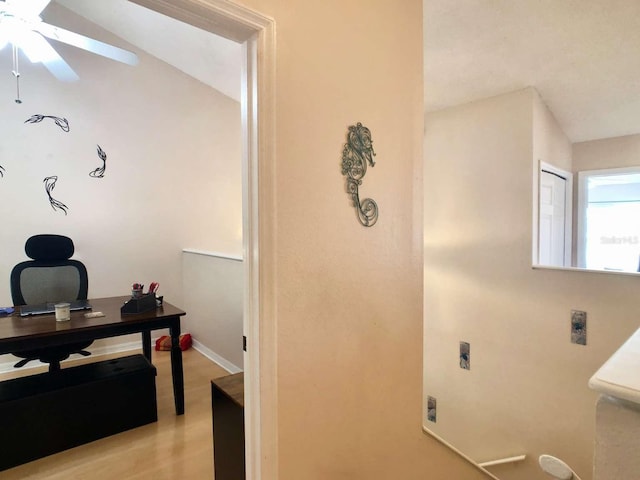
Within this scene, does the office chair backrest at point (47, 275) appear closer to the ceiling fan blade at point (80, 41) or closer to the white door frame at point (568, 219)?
the ceiling fan blade at point (80, 41)

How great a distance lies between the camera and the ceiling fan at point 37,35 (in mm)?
1932

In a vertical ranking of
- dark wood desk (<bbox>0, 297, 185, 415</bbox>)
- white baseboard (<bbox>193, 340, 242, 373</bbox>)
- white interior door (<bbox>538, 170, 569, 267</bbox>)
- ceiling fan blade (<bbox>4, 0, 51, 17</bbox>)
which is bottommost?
white baseboard (<bbox>193, 340, 242, 373</bbox>)

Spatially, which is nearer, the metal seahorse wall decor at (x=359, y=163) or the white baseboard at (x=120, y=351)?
the metal seahorse wall decor at (x=359, y=163)

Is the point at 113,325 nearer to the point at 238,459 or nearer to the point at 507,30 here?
the point at 238,459

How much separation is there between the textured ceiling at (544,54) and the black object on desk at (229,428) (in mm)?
2308

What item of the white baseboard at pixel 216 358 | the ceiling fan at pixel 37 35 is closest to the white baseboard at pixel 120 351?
the white baseboard at pixel 216 358

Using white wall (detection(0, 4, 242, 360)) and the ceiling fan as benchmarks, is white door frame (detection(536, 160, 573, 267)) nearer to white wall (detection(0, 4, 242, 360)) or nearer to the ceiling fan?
white wall (detection(0, 4, 242, 360))

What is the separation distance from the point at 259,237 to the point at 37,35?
2362mm

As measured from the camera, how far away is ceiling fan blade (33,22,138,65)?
2.13 metres

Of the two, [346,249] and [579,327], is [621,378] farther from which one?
[579,327]

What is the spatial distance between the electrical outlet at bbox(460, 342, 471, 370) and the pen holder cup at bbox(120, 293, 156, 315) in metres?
2.60

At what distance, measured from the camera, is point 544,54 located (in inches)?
92.0

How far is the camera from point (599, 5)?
192cm

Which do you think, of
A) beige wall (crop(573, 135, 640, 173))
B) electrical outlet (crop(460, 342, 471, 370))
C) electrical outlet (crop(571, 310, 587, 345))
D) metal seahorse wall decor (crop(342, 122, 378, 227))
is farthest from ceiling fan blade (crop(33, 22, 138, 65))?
beige wall (crop(573, 135, 640, 173))
